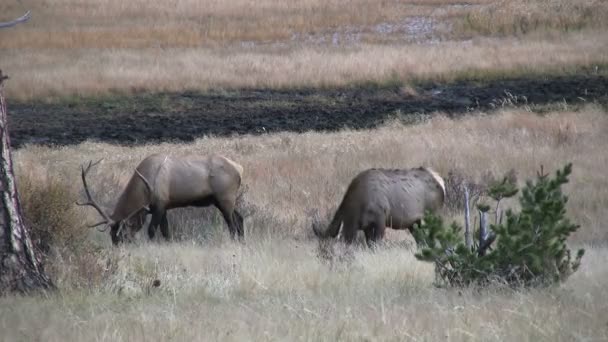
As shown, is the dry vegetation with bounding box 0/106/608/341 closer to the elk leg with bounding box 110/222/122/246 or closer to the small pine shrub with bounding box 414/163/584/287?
the small pine shrub with bounding box 414/163/584/287

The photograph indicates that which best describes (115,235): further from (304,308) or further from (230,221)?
(304,308)

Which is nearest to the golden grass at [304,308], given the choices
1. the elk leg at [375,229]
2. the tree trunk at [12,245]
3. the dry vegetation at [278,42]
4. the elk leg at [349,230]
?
the tree trunk at [12,245]

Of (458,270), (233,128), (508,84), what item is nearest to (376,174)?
(458,270)

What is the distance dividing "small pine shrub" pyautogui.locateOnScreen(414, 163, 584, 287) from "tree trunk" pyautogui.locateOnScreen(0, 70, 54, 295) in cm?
276

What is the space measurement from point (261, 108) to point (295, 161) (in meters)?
8.91

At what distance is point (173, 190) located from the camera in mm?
13336

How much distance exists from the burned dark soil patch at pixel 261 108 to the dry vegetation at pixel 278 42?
1.24m

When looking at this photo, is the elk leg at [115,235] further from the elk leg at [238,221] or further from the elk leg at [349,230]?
the elk leg at [349,230]

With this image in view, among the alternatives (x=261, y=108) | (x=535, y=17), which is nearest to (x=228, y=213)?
(x=261, y=108)

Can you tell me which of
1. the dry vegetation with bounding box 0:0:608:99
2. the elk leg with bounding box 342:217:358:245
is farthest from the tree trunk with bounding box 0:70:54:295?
the dry vegetation with bounding box 0:0:608:99

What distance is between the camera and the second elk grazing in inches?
510

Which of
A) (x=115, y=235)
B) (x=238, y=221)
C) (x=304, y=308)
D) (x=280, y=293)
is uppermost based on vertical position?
(x=304, y=308)

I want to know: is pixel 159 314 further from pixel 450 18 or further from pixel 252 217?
pixel 450 18

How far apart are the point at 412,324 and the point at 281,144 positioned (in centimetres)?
1434
